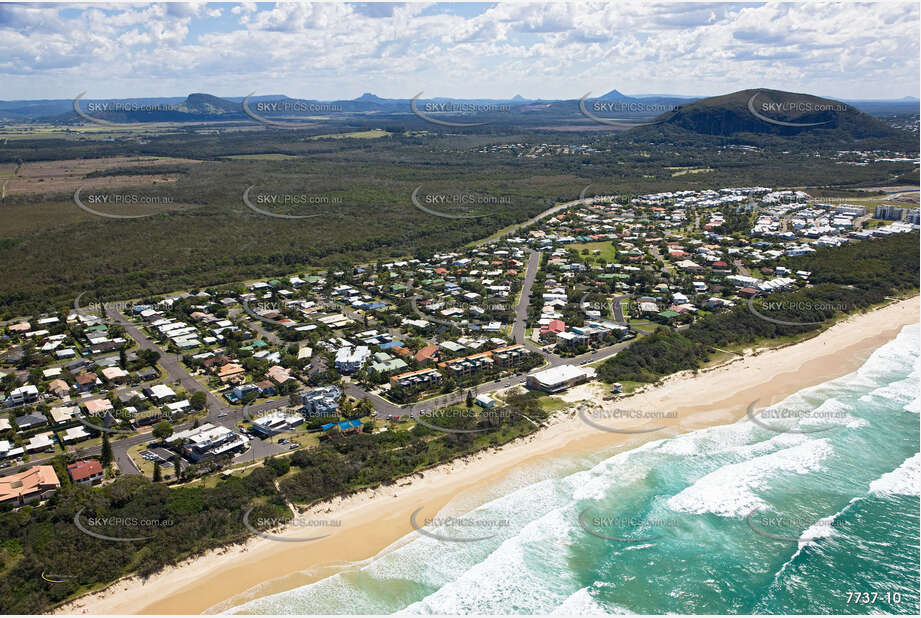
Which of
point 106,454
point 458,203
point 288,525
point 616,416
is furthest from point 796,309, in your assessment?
point 458,203

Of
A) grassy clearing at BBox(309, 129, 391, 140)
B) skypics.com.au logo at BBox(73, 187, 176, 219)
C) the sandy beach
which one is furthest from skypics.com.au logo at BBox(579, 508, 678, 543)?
grassy clearing at BBox(309, 129, 391, 140)

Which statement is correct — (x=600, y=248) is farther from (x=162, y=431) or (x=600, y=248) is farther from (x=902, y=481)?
(x=162, y=431)

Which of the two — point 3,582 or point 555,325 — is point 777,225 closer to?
point 555,325

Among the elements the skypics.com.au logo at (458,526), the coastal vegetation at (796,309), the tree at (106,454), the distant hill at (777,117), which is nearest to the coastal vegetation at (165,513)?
the tree at (106,454)

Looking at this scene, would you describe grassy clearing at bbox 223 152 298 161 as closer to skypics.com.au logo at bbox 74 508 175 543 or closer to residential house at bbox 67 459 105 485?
residential house at bbox 67 459 105 485

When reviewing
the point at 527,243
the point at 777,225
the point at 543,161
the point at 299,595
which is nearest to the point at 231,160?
the point at 543,161

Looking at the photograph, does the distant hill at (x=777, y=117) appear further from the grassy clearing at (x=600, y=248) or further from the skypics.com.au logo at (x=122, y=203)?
the skypics.com.au logo at (x=122, y=203)
